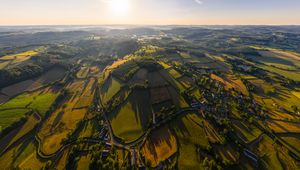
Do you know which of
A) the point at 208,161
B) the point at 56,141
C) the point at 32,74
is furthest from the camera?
the point at 32,74

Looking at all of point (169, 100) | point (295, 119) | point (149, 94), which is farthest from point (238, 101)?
point (149, 94)

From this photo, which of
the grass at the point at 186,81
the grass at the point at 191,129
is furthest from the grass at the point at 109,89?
the grass at the point at 191,129

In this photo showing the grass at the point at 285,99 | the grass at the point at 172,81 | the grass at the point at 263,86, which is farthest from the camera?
the grass at the point at 263,86

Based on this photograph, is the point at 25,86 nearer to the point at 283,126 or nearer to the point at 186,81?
the point at 186,81

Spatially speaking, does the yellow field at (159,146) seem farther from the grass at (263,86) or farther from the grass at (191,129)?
the grass at (263,86)

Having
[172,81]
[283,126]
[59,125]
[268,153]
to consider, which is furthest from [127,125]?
[283,126]

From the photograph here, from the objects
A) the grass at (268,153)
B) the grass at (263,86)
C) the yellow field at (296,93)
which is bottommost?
the yellow field at (296,93)

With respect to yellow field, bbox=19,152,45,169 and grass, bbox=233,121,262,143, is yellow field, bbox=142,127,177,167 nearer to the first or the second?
grass, bbox=233,121,262,143

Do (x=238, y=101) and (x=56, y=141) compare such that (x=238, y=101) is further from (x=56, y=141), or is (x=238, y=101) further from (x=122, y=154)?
(x=56, y=141)

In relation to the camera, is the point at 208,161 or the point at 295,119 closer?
the point at 208,161
